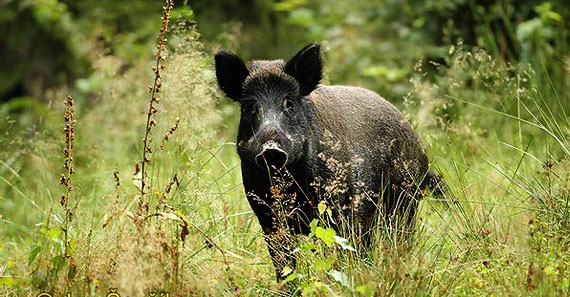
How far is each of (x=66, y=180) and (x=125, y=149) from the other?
4070mm

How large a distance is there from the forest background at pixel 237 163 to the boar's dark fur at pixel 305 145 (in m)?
0.24

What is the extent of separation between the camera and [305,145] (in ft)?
16.2

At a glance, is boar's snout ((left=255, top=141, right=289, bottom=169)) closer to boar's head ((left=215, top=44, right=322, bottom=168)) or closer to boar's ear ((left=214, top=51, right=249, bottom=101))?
boar's head ((left=215, top=44, right=322, bottom=168))

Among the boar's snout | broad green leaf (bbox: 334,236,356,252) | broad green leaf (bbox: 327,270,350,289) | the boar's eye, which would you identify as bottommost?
broad green leaf (bbox: 327,270,350,289)

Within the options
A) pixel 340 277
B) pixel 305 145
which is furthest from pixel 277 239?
pixel 340 277

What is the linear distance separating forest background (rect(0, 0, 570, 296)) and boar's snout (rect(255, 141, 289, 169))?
0.41 m

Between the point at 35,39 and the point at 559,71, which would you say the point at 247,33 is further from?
the point at 559,71

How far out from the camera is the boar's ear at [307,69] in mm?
5082

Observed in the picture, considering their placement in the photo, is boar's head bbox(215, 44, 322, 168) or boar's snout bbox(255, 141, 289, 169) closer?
boar's snout bbox(255, 141, 289, 169)

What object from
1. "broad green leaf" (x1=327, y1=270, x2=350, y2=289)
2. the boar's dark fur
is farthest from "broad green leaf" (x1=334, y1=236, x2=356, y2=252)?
the boar's dark fur

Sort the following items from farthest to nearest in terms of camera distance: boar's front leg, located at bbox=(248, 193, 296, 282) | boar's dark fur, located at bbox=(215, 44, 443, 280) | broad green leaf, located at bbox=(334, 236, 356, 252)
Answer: boar's dark fur, located at bbox=(215, 44, 443, 280) → boar's front leg, located at bbox=(248, 193, 296, 282) → broad green leaf, located at bbox=(334, 236, 356, 252)

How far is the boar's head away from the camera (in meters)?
4.81

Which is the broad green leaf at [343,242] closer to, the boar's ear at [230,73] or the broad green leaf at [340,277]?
the broad green leaf at [340,277]

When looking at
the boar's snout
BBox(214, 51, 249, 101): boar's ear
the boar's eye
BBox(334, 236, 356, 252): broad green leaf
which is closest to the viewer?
BBox(334, 236, 356, 252): broad green leaf
